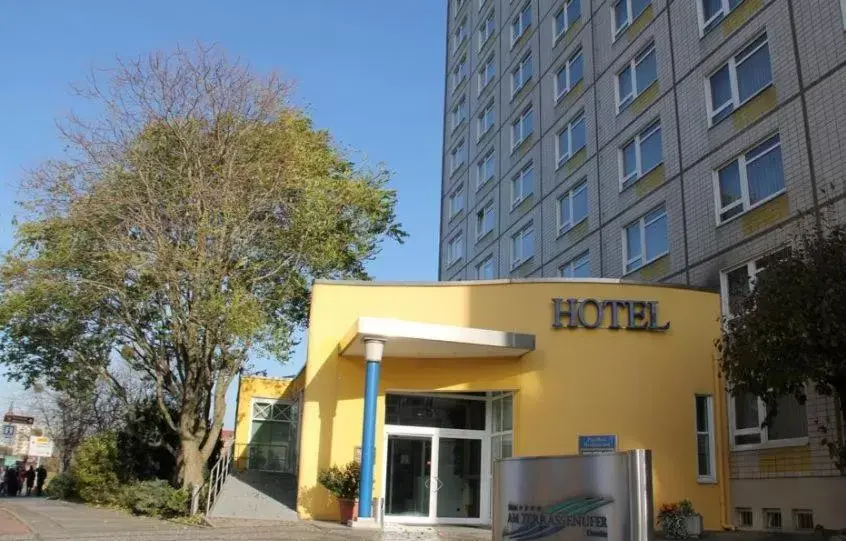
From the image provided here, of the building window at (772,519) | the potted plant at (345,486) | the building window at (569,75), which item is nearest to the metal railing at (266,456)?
the potted plant at (345,486)

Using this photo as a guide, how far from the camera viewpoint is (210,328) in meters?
19.6

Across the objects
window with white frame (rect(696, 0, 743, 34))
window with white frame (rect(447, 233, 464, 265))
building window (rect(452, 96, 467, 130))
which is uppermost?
building window (rect(452, 96, 467, 130))

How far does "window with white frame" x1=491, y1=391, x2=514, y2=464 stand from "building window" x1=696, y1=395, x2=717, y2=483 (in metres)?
3.94

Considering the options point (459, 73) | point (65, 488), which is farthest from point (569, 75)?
point (65, 488)

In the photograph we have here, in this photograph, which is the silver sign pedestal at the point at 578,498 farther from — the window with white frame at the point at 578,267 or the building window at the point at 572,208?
the building window at the point at 572,208

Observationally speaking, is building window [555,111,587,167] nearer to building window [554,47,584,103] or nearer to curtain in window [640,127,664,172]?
building window [554,47,584,103]

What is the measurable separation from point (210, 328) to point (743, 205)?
12.7 m

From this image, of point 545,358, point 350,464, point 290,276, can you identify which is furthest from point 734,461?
point 290,276

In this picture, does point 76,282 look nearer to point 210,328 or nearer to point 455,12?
point 210,328

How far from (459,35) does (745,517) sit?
3316cm

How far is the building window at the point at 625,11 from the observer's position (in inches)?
944

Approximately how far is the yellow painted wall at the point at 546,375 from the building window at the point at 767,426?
0.37 m

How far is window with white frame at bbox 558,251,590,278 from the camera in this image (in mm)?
25188

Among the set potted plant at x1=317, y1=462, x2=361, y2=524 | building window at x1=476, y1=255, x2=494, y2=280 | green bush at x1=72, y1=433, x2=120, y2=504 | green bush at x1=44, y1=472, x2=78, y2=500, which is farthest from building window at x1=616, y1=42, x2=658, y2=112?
green bush at x1=44, y1=472, x2=78, y2=500
